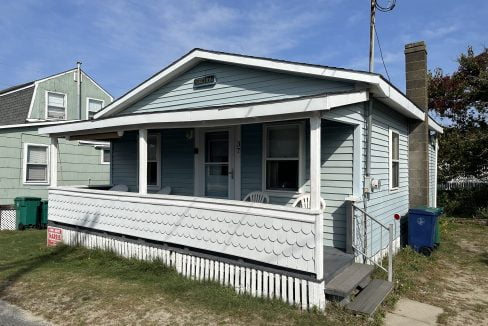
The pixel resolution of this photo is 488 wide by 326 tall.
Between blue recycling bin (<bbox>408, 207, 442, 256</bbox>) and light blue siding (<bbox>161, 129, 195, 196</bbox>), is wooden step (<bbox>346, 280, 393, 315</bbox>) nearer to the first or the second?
blue recycling bin (<bbox>408, 207, 442, 256</bbox>)

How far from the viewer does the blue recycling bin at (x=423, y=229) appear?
26.3 feet

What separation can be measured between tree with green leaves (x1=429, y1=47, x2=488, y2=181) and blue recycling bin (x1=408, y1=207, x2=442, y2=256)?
8.48 meters

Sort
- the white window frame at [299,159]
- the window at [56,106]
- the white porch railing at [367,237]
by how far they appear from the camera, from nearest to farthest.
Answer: the white porch railing at [367,237] < the white window frame at [299,159] < the window at [56,106]

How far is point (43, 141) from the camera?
525 inches

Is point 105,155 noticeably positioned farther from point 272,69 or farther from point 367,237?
point 367,237

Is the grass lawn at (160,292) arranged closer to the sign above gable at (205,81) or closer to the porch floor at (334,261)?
the porch floor at (334,261)

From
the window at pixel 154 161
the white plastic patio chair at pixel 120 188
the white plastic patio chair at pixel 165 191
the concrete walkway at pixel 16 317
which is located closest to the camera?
the concrete walkway at pixel 16 317

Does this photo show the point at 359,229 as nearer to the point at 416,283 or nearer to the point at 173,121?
the point at 416,283

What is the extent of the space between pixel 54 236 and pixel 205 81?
5.11 metres

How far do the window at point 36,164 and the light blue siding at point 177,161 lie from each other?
6.46 m

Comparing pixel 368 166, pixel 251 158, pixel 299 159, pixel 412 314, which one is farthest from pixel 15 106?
pixel 412 314

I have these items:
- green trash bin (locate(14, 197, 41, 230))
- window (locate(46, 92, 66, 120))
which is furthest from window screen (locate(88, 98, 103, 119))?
green trash bin (locate(14, 197, 41, 230))

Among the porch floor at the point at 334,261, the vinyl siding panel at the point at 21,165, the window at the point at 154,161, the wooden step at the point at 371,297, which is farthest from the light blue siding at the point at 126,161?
the wooden step at the point at 371,297

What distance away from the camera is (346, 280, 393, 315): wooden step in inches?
187
